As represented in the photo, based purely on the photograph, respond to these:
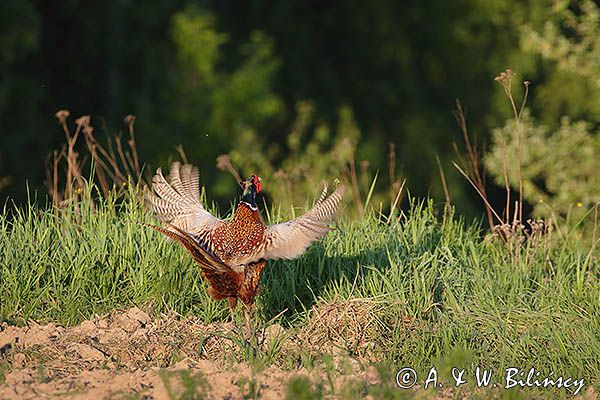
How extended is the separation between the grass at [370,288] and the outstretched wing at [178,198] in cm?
15

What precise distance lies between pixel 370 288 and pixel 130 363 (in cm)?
144

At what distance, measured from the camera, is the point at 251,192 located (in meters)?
5.83

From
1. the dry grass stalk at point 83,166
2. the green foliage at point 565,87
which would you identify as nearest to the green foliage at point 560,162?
the green foliage at point 565,87

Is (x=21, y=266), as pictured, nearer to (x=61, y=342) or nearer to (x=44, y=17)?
(x=61, y=342)

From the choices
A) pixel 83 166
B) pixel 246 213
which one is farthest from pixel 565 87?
pixel 246 213

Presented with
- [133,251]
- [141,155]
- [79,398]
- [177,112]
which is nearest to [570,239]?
[133,251]

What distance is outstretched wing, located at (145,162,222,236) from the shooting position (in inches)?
247

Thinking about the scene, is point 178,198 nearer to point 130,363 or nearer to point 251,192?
point 251,192

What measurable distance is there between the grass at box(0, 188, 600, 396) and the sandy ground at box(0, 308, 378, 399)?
0.22m

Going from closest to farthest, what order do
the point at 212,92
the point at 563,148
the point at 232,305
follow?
the point at 232,305 → the point at 563,148 → the point at 212,92

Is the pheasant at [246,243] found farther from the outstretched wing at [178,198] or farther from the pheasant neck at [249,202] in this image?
the outstretched wing at [178,198]

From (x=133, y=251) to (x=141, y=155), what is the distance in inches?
330

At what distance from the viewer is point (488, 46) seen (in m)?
18.4

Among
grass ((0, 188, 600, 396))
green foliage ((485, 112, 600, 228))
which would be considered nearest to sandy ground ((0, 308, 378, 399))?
grass ((0, 188, 600, 396))
